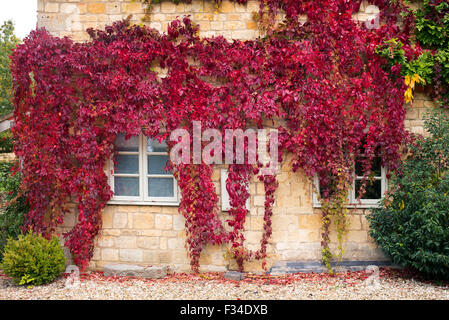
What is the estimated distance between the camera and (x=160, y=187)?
19.5 ft

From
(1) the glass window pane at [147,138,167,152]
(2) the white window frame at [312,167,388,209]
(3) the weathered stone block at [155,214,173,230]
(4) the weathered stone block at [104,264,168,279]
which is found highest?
(1) the glass window pane at [147,138,167,152]

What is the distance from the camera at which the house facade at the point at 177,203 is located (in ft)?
18.7

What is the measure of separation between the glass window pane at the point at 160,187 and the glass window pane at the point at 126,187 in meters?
0.23

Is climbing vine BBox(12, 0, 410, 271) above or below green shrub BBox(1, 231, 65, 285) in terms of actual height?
above

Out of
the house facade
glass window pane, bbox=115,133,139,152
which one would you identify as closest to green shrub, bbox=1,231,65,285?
the house facade

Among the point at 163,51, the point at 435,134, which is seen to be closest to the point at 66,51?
the point at 163,51

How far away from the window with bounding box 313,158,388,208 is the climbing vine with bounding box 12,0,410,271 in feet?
0.68

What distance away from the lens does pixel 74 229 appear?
5.75 metres

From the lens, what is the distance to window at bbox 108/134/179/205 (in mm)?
5902

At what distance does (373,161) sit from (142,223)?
3760mm

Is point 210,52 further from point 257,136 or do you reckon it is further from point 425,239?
point 425,239

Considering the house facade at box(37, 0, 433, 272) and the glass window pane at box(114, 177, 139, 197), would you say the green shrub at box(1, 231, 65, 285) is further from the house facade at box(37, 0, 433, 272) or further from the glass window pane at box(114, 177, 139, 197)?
the glass window pane at box(114, 177, 139, 197)

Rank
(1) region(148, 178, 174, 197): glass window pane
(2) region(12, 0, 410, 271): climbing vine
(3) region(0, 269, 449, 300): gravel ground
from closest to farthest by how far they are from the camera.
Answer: (3) region(0, 269, 449, 300): gravel ground
(2) region(12, 0, 410, 271): climbing vine
(1) region(148, 178, 174, 197): glass window pane

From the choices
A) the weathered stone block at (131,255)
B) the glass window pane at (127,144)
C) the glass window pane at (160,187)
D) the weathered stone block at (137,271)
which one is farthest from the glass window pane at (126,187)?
the weathered stone block at (137,271)
